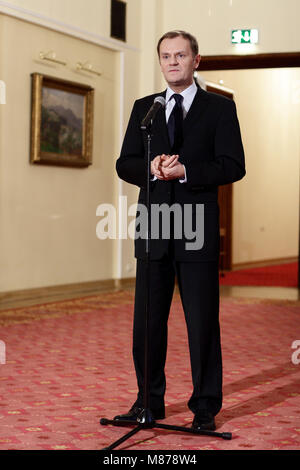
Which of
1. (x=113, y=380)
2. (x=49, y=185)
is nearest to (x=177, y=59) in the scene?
(x=113, y=380)

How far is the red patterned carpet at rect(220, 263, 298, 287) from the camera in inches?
421

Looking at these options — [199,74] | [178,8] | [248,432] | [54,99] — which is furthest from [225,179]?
[199,74]

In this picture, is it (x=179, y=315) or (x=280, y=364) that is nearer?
(x=280, y=364)

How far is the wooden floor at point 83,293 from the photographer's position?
782 cm

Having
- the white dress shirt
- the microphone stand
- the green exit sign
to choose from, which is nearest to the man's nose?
the white dress shirt

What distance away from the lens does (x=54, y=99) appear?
8.41 metres

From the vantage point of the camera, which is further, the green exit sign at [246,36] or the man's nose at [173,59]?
the green exit sign at [246,36]

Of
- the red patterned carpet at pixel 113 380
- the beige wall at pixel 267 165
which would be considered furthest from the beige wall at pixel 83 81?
the beige wall at pixel 267 165

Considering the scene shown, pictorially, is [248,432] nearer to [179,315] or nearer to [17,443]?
[17,443]

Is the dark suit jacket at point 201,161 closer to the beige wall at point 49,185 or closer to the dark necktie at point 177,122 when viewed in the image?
the dark necktie at point 177,122

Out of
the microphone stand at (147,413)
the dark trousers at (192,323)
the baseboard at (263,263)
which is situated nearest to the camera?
the microphone stand at (147,413)

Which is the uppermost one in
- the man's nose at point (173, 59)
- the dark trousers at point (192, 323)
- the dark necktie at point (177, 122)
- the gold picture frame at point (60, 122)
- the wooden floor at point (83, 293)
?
the gold picture frame at point (60, 122)

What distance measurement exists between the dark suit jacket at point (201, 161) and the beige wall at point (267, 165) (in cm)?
918
